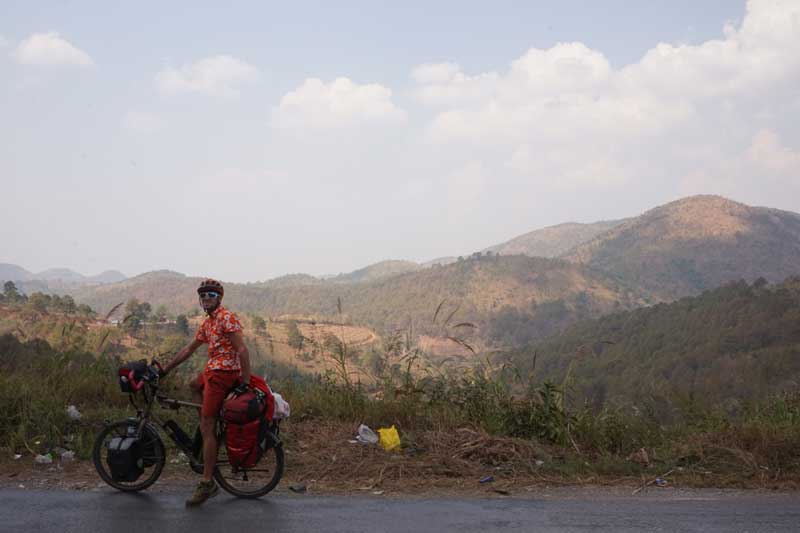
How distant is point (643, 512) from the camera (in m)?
4.89

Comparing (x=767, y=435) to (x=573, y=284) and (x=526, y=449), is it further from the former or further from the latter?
(x=573, y=284)

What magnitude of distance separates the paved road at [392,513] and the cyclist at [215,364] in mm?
397

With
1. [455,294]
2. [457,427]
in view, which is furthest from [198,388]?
[455,294]

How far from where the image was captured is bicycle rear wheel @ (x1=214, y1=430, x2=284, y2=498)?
Answer: 5.28m

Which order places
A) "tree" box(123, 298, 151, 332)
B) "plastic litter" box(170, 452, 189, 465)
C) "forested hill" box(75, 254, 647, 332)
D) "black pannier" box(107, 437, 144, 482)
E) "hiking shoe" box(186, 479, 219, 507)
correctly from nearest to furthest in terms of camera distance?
"hiking shoe" box(186, 479, 219, 507) < "black pannier" box(107, 437, 144, 482) < "plastic litter" box(170, 452, 189, 465) < "tree" box(123, 298, 151, 332) < "forested hill" box(75, 254, 647, 332)

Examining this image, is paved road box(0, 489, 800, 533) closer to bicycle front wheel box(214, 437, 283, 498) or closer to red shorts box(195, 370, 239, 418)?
bicycle front wheel box(214, 437, 283, 498)

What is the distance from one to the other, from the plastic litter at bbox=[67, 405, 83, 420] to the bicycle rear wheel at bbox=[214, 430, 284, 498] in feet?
7.51

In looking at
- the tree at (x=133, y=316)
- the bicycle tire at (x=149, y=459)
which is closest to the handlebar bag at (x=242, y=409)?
the bicycle tire at (x=149, y=459)

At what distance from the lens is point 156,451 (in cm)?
546

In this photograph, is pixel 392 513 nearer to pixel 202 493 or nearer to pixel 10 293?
pixel 202 493

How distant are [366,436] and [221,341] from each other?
7.46 feet

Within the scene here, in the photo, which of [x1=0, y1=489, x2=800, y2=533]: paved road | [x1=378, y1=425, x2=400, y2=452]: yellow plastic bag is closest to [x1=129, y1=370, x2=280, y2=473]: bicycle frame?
[x1=0, y1=489, x2=800, y2=533]: paved road

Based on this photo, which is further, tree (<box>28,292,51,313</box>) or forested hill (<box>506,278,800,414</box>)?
forested hill (<box>506,278,800,414</box>)

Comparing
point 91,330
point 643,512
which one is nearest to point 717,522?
point 643,512
